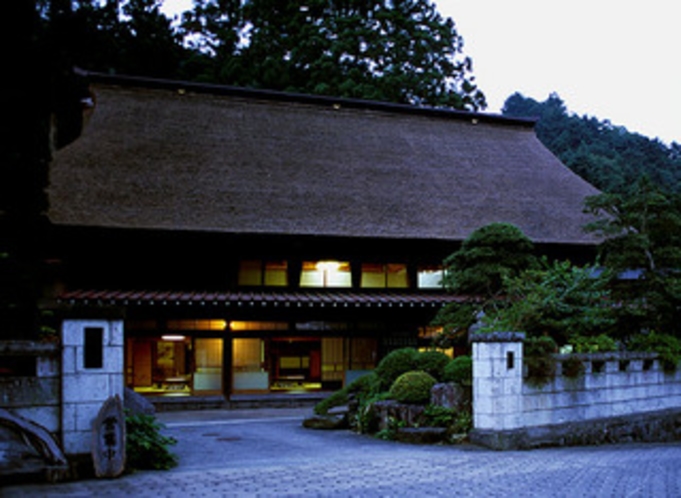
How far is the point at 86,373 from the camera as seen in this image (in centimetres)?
754

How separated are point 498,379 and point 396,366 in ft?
11.6

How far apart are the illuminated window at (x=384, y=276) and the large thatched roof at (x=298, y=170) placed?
1686 mm

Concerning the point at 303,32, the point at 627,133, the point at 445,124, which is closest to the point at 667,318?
the point at 445,124

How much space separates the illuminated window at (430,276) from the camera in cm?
2155

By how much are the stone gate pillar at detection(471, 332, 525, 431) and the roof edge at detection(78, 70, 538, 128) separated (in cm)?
1808

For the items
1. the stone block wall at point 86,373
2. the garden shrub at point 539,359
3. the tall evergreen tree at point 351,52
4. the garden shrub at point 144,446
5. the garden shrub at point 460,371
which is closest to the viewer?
the stone block wall at point 86,373

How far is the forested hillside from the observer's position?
129ft

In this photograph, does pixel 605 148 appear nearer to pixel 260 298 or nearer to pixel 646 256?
pixel 646 256

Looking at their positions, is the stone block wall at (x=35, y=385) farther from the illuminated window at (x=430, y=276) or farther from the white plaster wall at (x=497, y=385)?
the illuminated window at (x=430, y=276)

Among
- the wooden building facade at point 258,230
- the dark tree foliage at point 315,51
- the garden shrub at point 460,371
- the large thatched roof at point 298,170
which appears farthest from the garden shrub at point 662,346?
the dark tree foliage at point 315,51

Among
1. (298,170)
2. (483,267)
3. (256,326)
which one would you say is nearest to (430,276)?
(298,170)

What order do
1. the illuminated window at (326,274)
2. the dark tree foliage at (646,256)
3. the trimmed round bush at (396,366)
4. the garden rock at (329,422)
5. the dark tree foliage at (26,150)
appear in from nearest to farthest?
the dark tree foliage at (26,150), the trimmed round bush at (396,366), the garden rock at (329,422), the dark tree foliage at (646,256), the illuminated window at (326,274)

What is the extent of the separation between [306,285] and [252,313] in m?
1.87

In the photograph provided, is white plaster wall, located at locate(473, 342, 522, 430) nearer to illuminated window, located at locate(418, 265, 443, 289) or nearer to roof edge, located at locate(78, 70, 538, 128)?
illuminated window, located at locate(418, 265, 443, 289)
